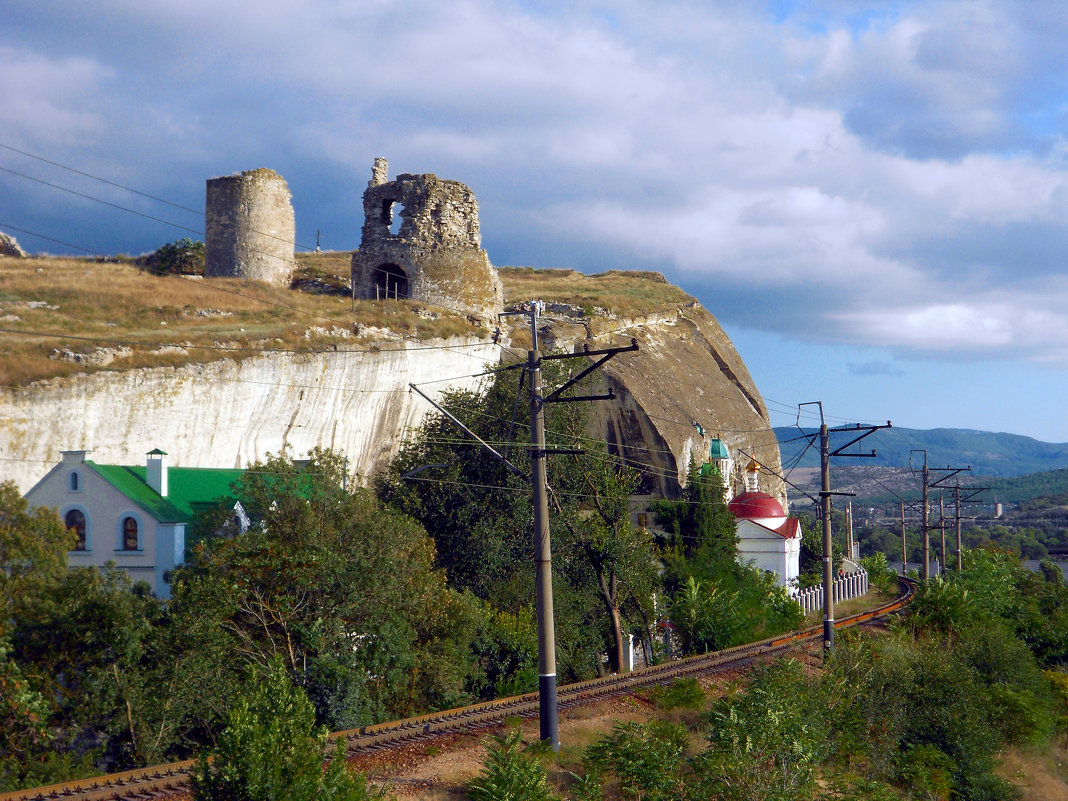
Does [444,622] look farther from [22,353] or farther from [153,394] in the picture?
[22,353]

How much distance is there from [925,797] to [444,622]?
13.1 metres

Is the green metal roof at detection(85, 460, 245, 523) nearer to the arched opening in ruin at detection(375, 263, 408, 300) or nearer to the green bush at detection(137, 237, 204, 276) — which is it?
the arched opening in ruin at detection(375, 263, 408, 300)

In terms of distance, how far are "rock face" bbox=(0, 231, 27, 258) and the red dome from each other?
44.3 metres

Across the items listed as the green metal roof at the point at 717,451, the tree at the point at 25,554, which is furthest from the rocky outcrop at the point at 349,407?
the tree at the point at 25,554

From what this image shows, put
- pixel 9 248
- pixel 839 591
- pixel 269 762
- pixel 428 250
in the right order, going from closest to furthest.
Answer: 1. pixel 269 762
2. pixel 428 250
3. pixel 839 591
4. pixel 9 248

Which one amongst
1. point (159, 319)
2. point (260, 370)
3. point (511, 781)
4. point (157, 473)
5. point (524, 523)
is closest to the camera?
point (511, 781)

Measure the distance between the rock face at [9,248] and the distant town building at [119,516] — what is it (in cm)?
3901

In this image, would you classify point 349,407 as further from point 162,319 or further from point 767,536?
point 767,536

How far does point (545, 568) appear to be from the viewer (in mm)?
17391

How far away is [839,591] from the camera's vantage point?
54.4 metres

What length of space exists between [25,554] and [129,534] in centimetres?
649

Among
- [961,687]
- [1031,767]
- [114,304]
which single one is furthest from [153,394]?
[1031,767]

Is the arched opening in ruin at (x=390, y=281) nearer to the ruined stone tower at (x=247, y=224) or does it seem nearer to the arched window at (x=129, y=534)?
the ruined stone tower at (x=247, y=224)

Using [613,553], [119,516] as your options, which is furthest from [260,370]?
[613,553]
